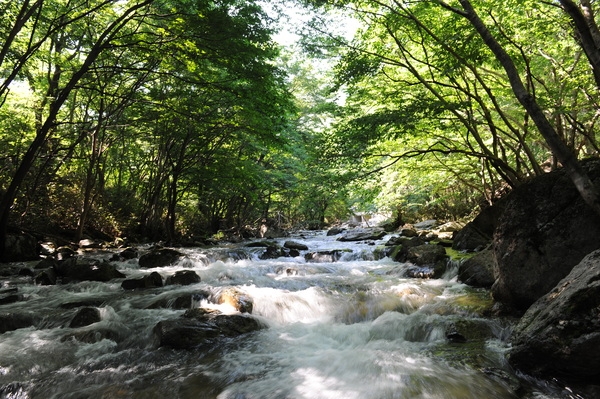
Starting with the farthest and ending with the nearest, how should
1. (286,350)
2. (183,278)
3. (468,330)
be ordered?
(183,278), (468,330), (286,350)

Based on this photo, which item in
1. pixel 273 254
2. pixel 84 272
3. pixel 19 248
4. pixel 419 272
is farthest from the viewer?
pixel 273 254

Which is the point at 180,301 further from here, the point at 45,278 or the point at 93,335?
the point at 45,278

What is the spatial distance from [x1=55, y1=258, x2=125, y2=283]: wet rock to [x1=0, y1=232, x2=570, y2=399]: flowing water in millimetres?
524

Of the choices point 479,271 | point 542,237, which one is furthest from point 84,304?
point 479,271

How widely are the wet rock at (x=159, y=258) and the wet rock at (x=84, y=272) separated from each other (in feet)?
5.58

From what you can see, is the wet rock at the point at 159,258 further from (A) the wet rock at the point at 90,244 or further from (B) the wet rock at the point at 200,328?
(B) the wet rock at the point at 200,328

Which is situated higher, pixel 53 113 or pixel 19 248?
pixel 53 113

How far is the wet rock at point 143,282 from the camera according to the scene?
25.8 ft

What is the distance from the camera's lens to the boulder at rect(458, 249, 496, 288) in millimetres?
7412

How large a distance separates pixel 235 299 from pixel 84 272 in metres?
4.71

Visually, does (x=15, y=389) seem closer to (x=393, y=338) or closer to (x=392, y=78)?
(x=393, y=338)

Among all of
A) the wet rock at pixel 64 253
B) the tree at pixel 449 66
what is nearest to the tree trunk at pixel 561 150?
the tree at pixel 449 66

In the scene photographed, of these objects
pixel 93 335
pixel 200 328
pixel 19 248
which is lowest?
pixel 93 335

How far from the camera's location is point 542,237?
17.5 ft
